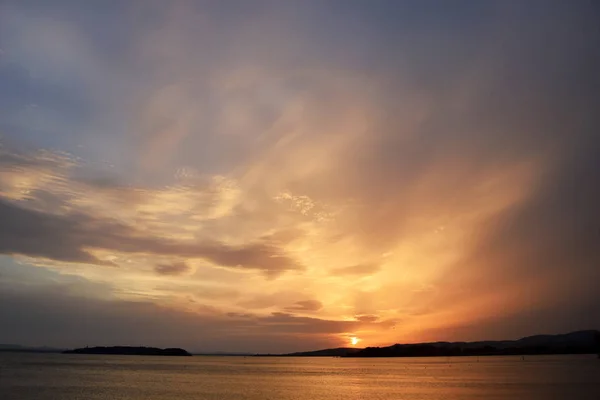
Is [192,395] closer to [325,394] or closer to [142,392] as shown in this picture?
[142,392]

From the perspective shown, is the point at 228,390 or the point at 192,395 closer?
the point at 192,395

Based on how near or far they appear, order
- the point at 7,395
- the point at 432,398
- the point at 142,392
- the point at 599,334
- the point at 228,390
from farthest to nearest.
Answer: the point at 599,334
the point at 228,390
the point at 142,392
the point at 432,398
the point at 7,395

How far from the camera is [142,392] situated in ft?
223

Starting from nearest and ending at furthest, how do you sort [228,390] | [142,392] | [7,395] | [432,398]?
[7,395]
[432,398]
[142,392]
[228,390]

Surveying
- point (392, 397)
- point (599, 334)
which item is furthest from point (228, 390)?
point (599, 334)

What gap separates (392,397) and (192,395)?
84.7 ft

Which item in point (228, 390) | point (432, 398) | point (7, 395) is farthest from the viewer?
point (228, 390)

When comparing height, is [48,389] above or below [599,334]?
below

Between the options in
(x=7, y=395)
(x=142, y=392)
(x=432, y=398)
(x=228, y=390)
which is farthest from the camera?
(x=228, y=390)

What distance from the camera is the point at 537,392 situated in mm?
66562

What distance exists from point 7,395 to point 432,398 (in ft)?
168

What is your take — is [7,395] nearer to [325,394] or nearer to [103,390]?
[103,390]

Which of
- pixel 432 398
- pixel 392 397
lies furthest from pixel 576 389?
pixel 392 397

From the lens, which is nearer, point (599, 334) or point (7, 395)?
point (7, 395)
